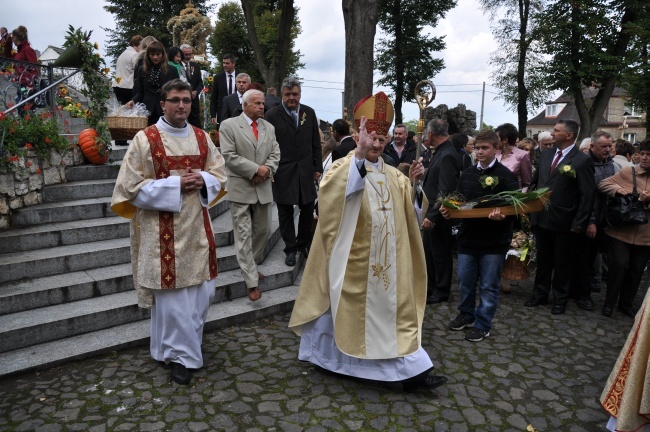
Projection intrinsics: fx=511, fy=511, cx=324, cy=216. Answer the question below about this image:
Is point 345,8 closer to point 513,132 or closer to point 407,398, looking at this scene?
point 513,132

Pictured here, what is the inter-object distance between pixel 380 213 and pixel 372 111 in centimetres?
81

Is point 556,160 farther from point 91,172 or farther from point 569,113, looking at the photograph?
point 569,113

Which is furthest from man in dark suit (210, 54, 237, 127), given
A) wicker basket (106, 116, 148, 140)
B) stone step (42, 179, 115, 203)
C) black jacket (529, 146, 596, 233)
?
black jacket (529, 146, 596, 233)

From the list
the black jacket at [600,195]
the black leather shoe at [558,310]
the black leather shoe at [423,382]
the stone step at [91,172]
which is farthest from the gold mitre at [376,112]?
the stone step at [91,172]

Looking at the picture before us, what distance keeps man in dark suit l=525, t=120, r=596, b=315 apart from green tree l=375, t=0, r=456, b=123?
83.1ft

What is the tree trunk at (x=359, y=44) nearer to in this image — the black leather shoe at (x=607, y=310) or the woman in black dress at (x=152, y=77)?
the woman in black dress at (x=152, y=77)

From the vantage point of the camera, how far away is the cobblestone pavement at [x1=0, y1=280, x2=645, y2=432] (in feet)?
11.9

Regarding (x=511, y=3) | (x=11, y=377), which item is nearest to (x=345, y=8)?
(x=11, y=377)

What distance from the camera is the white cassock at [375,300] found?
3.96 metres

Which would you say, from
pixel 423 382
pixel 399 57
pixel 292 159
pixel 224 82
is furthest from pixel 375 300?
pixel 399 57

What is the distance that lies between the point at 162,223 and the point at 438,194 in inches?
130

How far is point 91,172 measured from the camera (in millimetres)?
7098

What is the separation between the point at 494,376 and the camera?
438 cm

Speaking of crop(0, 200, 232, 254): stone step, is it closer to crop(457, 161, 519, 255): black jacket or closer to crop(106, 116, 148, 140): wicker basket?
crop(106, 116, 148, 140): wicker basket
